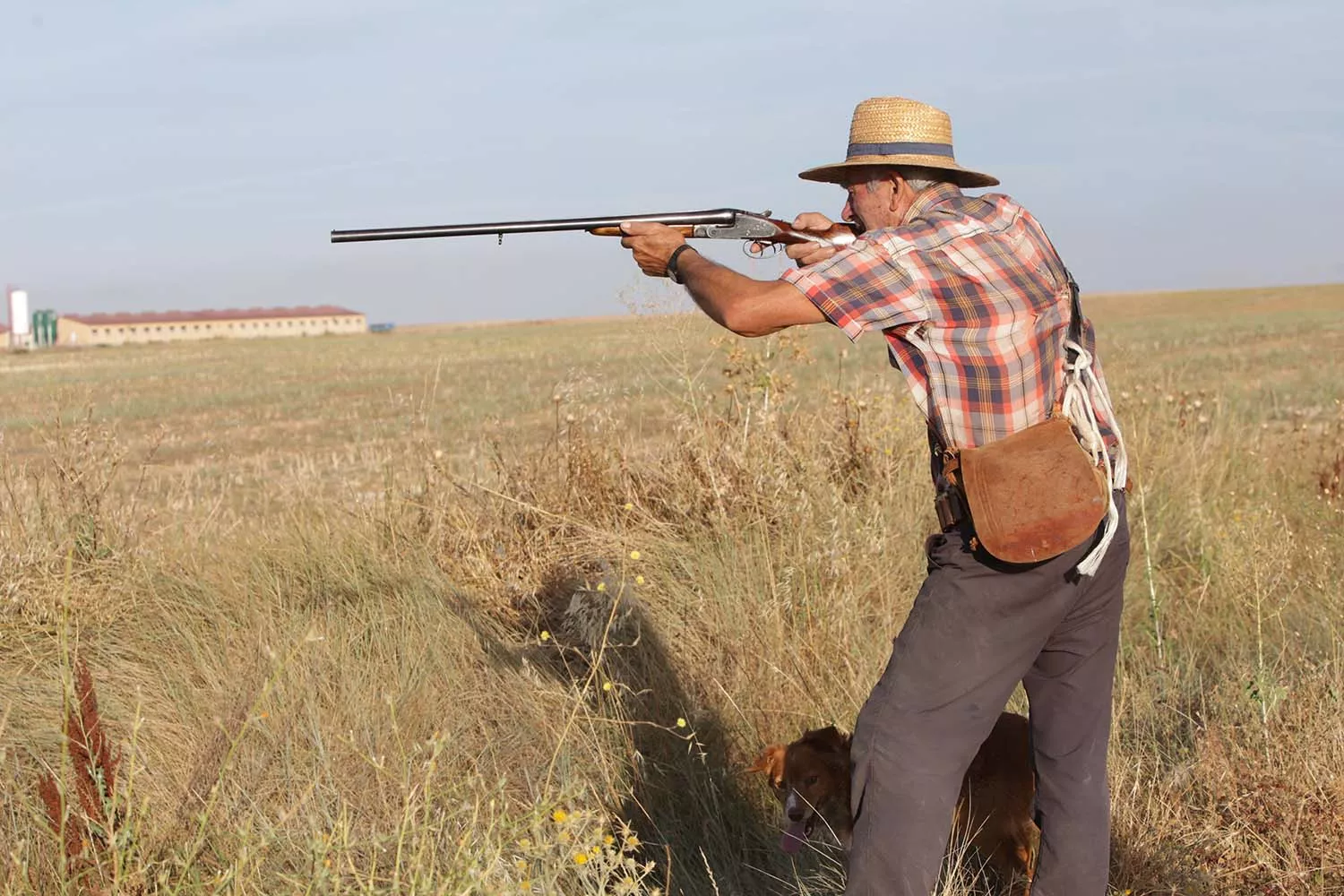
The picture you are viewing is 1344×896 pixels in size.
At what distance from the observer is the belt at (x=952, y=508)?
9.72 feet

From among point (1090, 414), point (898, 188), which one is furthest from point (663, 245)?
point (1090, 414)

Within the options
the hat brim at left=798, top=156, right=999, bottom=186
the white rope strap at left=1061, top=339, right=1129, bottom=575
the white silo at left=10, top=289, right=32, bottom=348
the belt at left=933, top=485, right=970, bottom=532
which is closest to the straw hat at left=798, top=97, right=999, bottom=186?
the hat brim at left=798, top=156, right=999, bottom=186

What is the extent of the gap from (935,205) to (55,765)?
3.41m

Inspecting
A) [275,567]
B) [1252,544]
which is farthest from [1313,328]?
[275,567]

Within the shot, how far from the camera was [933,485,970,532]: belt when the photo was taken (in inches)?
117

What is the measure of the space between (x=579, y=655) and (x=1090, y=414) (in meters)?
2.50

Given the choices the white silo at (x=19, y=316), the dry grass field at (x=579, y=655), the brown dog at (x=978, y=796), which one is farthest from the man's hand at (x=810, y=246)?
the white silo at (x=19, y=316)

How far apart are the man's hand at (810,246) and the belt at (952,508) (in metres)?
0.93

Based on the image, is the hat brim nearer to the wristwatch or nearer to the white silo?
the wristwatch

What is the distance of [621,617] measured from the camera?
484 centimetres

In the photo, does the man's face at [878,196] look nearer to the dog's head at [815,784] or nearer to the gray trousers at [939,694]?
the gray trousers at [939,694]

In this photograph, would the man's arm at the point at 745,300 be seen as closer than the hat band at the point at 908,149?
Yes

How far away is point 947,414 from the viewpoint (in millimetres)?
2939

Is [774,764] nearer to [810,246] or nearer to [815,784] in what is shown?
[815,784]
